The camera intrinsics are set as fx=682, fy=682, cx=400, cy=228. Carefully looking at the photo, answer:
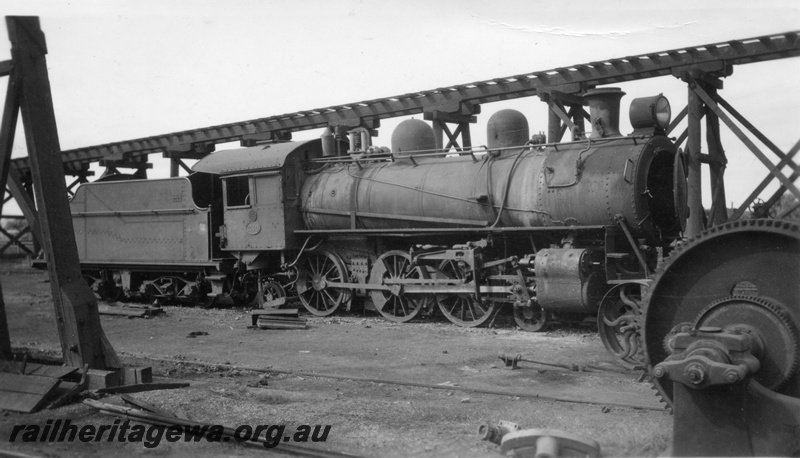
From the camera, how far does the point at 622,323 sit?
8109 mm

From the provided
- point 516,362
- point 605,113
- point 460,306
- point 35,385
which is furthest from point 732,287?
point 460,306

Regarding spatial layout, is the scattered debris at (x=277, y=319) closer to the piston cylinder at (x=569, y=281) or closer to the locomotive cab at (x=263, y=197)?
the locomotive cab at (x=263, y=197)

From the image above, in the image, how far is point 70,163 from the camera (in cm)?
2439

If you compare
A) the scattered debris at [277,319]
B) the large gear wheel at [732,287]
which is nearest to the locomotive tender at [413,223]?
the scattered debris at [277,319]

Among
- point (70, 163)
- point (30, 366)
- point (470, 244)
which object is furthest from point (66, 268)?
point (70, 163)

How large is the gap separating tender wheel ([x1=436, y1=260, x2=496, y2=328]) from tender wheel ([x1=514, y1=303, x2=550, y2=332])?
0.48 m

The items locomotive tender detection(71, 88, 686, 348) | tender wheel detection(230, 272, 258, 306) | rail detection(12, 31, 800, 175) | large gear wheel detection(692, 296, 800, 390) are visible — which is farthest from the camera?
tender wheel detection(230, 272, 258, 306)

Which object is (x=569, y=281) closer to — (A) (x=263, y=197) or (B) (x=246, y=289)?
(A) (x=263, y=197)

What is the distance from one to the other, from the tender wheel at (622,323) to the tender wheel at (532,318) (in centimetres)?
146

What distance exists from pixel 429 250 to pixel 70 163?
17.8 m

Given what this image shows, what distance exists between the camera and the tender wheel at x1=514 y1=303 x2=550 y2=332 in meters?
10.3

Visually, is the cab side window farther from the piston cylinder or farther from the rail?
the piston cylinder

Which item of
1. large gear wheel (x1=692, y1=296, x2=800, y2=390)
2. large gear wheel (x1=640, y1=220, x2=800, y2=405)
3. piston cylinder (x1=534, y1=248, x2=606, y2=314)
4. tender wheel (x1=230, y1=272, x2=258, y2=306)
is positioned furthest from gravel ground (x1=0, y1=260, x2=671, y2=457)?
tender wheel (x1=230, y1=272, x2=258, y2=306)

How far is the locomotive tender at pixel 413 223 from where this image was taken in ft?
31.4
